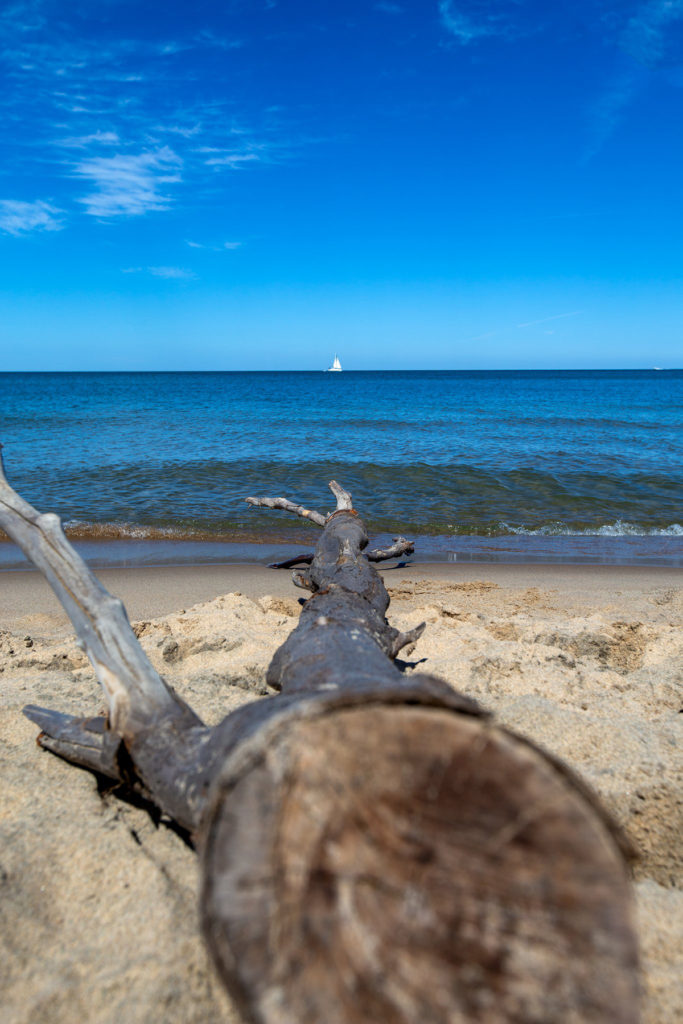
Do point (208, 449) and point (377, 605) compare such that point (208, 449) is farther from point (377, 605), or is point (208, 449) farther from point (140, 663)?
point (140, 663)

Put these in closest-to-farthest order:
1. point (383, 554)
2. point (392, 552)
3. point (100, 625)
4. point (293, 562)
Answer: point (100, 625)
point (383, 554)
point (392, 552)
point (293, 562)

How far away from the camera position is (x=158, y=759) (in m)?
1.97

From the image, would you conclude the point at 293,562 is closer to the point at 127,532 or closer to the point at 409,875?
the point at 127,532

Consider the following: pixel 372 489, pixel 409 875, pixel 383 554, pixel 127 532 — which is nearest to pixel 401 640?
pixel 409 875

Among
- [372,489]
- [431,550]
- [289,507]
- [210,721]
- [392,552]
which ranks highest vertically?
[289,507]

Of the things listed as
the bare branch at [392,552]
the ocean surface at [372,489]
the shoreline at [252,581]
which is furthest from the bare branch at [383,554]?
the ocean surface at [372,489]

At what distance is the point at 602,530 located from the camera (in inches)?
383

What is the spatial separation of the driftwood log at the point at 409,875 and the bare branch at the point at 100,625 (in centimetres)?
114

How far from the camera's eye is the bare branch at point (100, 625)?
2170 millimetres

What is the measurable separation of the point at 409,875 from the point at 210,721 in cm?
210

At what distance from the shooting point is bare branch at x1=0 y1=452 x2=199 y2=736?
2170 millimetres

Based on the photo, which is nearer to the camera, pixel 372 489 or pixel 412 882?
pixel 412 882

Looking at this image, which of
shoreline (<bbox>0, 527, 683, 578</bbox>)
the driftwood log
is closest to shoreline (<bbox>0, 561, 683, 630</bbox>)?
shoreline (<bbox>0, 527, 683, 578</bbox>)

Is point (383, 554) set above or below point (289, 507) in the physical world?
below
